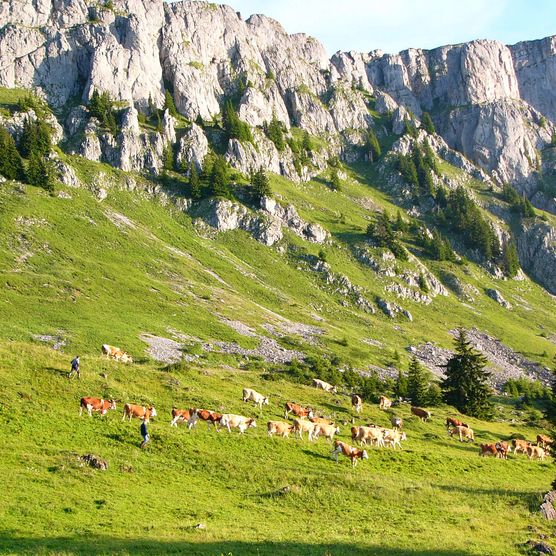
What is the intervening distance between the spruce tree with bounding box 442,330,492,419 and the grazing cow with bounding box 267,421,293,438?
38.3 meters

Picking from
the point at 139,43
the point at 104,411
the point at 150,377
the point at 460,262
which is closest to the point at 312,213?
the point at 460,262

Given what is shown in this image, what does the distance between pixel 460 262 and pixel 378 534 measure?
15081 cm

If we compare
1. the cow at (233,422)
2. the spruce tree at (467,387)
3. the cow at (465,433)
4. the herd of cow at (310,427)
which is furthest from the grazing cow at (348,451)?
the spruce tree at (467,387)

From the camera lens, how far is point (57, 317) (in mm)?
68375

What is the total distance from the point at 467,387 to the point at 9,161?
338 feet

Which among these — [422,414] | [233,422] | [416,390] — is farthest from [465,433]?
[233,422]

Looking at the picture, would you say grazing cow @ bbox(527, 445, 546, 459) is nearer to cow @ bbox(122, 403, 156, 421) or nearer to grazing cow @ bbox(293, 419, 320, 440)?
grazing cow @ bbox(293, 419, 320, 440)

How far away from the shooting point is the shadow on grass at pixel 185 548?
16.5m

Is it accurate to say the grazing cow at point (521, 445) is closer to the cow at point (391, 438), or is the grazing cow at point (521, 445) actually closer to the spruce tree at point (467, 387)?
the cow at point (391, 438)

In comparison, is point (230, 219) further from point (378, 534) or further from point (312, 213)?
point (378, 534)

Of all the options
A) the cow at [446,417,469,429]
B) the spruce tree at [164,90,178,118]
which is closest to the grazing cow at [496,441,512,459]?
the cow at [446,417,469,429]

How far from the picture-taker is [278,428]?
3516 centimetres

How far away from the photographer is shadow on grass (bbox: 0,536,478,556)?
54.2 ft

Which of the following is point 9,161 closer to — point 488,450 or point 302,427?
point 302,427
